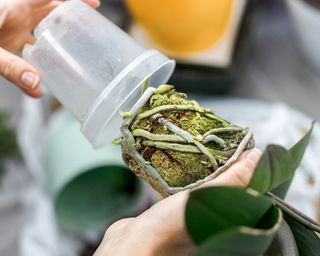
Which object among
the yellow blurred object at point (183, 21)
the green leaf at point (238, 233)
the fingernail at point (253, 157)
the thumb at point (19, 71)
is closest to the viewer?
the green leaf at point (238, 233)

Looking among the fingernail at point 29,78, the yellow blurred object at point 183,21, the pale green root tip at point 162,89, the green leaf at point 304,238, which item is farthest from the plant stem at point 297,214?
the yellow blurred object at point 183,21

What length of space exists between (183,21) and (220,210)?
705mm

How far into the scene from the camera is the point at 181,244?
1.30ft

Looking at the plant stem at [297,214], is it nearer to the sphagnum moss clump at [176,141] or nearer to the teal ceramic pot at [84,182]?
the sphagnum moss clump at [176,141]

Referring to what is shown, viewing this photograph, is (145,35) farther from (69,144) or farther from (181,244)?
(181,244)

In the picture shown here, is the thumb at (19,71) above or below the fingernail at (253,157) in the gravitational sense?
below

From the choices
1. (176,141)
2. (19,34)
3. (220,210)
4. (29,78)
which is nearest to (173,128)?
(176,141)

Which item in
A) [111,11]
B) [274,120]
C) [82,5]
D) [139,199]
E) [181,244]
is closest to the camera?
[181,244]

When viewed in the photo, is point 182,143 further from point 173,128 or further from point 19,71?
point 19,71

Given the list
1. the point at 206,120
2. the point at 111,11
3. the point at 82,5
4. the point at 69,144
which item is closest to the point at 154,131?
the point at 206,120

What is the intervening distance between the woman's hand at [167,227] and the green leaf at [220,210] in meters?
0.04

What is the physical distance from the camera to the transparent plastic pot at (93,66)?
1.53 ft

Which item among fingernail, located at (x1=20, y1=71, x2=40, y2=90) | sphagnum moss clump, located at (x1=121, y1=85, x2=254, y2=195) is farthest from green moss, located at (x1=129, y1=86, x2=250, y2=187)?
fingernail, located at (x1=20, y1=71, x2=40, y2=90)

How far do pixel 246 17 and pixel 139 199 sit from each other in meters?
0.47
